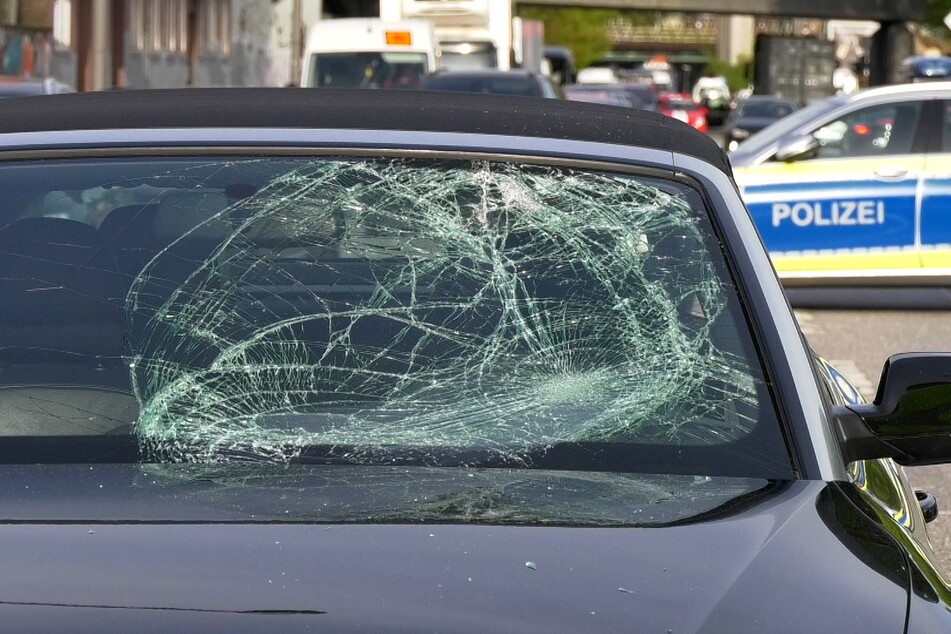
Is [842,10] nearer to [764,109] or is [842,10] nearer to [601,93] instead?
[764,109]

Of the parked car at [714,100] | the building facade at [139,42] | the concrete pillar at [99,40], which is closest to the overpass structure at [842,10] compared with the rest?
the parked car at [714,100]

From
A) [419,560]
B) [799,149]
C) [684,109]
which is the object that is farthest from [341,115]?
[684,109]

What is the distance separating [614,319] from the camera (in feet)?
8.61

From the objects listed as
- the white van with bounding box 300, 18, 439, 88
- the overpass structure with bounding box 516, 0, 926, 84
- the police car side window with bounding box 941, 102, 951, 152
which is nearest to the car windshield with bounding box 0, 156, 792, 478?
the police car side window with bounding box 941, 102, 951, 152

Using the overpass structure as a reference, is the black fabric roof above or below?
above

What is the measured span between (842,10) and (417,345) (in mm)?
55581

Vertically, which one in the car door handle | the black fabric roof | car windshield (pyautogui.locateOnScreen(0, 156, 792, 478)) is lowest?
the car door handle

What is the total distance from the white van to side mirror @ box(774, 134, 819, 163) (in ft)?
35.1

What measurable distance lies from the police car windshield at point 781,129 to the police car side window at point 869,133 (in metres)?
0.15

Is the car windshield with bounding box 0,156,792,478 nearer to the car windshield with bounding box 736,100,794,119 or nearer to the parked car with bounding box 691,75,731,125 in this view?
the car windshield with bounding box 736,100,794,119

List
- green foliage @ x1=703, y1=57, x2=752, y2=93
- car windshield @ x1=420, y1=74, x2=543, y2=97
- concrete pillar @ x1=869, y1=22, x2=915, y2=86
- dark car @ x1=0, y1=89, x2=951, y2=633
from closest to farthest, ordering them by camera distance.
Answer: dark car @ x1=0, y1=89, x2=951, y2=633, car windshield @ x1=420, y1=74, x2=543, y2=97, concrete pillar @ x1=869, y1=22, x2=915, y2=86, green foliage @ x1=703, y1=57, x2=752, y2=93

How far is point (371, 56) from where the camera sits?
838 inches

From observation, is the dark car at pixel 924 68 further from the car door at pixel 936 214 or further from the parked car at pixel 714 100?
the parked car at pixel 714 100

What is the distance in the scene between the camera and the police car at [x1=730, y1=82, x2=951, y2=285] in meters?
10.7
